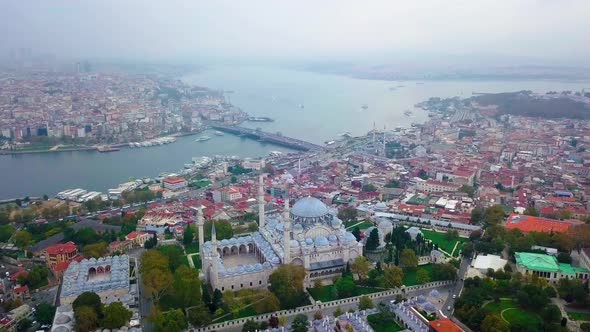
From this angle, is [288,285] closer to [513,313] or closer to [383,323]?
[383,323]

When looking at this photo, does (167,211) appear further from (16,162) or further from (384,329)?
(16,162)

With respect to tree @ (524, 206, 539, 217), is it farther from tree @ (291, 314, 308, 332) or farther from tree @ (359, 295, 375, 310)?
tree @ (291, 314, 308, 332)

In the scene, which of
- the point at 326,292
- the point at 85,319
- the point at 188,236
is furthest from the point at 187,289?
the point at 188,236

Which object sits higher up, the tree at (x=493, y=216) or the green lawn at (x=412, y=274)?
the tree at (x=493, y=216)

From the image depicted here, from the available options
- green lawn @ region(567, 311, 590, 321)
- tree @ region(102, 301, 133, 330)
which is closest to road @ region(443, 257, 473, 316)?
green lawn @ region(567, 311, 590, 321)

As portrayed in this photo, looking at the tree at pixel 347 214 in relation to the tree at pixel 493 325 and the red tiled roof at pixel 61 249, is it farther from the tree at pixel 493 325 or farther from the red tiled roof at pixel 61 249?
the red tiled roof at pixel 61 249

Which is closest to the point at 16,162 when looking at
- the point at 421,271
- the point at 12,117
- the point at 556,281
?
the point at 12,117

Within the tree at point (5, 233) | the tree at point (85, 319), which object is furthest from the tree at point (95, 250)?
the tree at point (85, 319)
